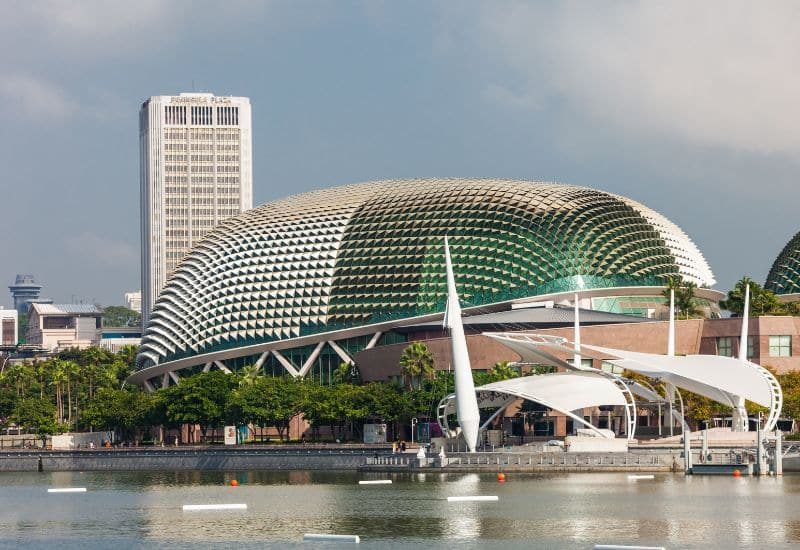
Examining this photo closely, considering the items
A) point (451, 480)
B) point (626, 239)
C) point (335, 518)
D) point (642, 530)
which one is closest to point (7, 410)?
point (626, 239)

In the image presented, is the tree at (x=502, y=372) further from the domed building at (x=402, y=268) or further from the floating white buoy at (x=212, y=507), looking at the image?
the floating white buoy at (x=212, y=507)

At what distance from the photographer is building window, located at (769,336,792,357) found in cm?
12550

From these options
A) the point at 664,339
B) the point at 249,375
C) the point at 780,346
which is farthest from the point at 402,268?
the point at 780,346

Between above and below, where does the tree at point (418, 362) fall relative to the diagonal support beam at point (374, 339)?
below

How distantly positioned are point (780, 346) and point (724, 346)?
442 cm

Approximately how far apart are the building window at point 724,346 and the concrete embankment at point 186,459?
105ft

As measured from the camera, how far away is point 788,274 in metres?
163

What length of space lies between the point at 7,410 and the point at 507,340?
255 ft

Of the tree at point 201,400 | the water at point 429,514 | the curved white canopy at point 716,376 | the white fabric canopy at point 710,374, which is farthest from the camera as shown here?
the tree at point 201,400

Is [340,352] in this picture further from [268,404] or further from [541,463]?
[541,463]

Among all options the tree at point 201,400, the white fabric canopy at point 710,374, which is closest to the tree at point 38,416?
the tree at point 201,400

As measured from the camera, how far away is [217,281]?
167000 millimetres

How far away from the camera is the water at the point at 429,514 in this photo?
6353 centimetres

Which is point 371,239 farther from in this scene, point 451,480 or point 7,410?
point 451,480
